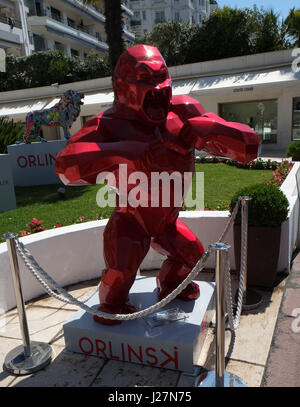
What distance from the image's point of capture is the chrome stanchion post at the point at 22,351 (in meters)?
2.41

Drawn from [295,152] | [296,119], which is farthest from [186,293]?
[296,119]

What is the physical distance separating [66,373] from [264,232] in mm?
2169

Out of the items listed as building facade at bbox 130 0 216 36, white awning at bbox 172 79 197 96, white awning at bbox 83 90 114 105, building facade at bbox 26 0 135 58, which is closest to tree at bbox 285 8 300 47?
white awning at bbox 172 79 197 96

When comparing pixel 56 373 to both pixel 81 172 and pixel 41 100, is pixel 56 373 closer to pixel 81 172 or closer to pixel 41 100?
pixel 81 172

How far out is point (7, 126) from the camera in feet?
35.3

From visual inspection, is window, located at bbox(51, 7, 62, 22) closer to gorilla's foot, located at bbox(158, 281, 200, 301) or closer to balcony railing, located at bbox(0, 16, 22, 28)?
balcony railing, located at bbox(0, 16, 22, 28)

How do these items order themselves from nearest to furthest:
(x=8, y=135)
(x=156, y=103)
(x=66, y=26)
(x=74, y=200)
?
1. (x=156, y=103)
2. (x=74, y=200)
3. (x=8, y=135)
4. (x=66, y=26)

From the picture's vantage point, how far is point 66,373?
8.03 ft

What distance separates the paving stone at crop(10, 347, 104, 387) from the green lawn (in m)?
2.25

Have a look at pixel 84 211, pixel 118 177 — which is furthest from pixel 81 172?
pixel 84 211

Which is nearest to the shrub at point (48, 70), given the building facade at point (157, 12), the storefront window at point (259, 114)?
the storefront window at point (259, 114)

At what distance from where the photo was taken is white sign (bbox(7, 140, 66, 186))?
8.56 metres

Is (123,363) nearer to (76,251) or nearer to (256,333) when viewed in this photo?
(256,333)
